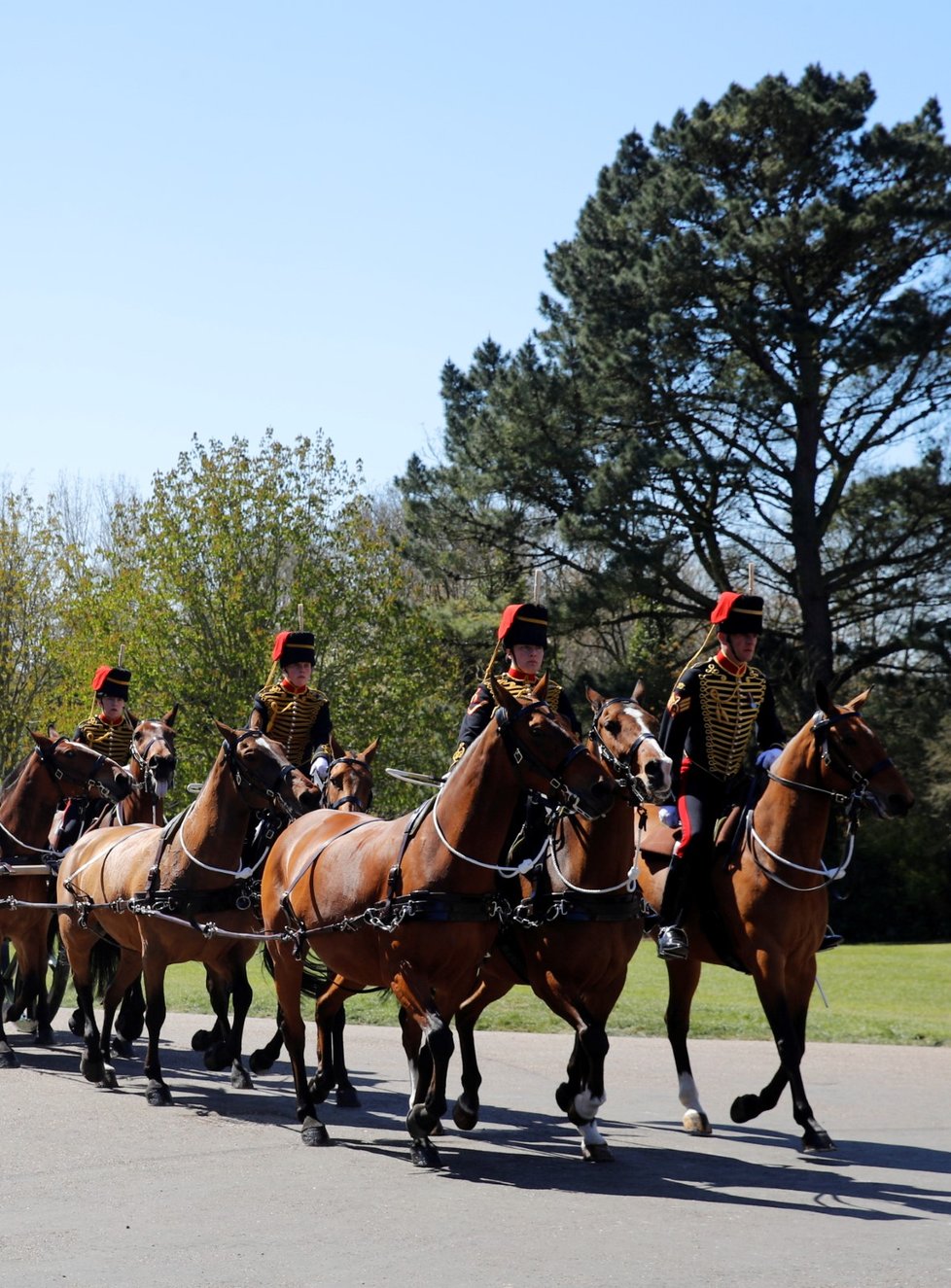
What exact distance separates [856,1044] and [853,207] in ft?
66.9

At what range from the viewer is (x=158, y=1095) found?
33.8 ft

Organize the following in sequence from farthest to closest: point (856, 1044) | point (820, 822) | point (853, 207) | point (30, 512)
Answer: point (30, 512)
point (853, 207)
point (856, 1044)
point (820, 822)

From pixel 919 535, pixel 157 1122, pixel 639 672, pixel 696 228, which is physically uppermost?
pixel 696 228

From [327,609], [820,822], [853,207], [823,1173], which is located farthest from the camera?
[327,609]

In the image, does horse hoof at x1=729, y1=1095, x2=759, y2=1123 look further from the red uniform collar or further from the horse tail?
the horse tail

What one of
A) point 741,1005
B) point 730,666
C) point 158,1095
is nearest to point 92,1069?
point 158,1095

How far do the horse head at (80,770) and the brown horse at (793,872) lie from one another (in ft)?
17.9

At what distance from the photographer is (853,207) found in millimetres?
29688

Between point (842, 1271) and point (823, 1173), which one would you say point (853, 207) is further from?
point (842, 1271)

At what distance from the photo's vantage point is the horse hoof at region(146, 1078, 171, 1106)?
10.3 metres

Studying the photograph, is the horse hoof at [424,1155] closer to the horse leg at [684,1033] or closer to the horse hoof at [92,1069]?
the horse leg at [684,1033]

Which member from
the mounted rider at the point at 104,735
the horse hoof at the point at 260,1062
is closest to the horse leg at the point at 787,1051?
the horse hoof at the point at 260,1062

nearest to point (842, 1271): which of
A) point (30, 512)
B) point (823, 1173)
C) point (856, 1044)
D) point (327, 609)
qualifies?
point (823, 1173)

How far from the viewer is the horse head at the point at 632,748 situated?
830 centimetres
